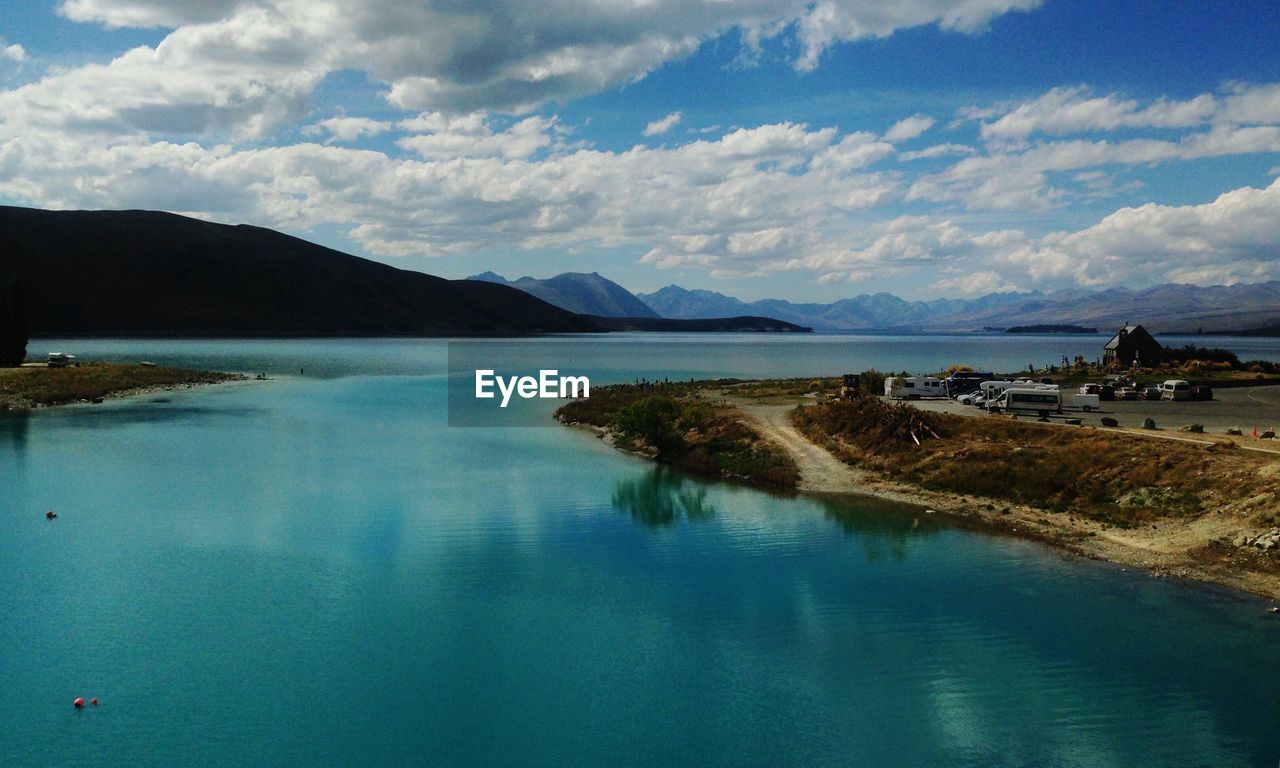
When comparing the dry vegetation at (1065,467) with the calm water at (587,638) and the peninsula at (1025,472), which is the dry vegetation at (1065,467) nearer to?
the peninsula at (1025,472)

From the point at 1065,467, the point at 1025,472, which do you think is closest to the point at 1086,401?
the point at 1025,472

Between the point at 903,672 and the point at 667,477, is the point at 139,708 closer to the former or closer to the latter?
the point at 903,672

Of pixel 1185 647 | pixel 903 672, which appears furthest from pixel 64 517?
pixel 1185 647

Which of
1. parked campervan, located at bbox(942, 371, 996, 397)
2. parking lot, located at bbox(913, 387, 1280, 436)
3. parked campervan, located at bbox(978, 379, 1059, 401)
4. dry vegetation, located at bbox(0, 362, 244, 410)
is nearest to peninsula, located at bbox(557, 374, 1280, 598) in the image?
parking lot, located at bbox(913, 387, 1280, 436)

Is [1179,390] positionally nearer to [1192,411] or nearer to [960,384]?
[1192,411]

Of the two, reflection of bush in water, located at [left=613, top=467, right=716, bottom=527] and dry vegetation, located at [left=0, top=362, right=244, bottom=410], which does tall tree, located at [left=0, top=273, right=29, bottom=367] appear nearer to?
dry vegetation, located at [left=0, top=362, right=244, bottom=410]
